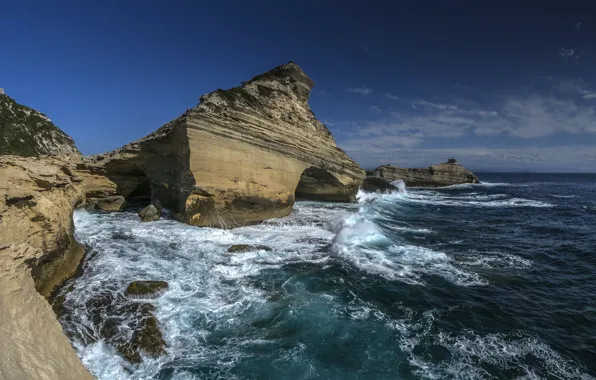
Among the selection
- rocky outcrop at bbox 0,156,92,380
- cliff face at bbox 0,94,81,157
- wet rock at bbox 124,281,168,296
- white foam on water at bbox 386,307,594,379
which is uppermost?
cliff face at bbox 0,94,81,157

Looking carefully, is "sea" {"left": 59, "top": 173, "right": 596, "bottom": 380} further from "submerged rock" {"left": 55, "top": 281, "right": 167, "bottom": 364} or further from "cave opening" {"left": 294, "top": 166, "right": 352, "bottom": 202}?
"cave opening" {"left": 294, "top": 166, "right": 352, "bottom": 202}

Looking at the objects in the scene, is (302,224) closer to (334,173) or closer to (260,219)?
(260,219)

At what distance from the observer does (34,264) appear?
282 inches

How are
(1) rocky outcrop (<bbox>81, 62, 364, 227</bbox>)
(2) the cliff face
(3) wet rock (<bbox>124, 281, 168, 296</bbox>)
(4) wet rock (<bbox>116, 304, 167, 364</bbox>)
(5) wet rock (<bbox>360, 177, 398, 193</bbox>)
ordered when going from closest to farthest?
1. (4) wet rock (<bbox>116, 304, 167, 364</bbox>)
2. (3) wet rock (<bbox>124, 281, 168, 296</bbox>)
3. (1) rocky outcrop (<bbox>81, 62, 364, 227</bbox>)
4. (2) the cliff face
5. (5) wet rock (<bbox>360, 177, 398, 193</bbox>)

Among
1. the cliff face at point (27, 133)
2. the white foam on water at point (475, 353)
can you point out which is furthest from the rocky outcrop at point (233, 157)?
the cliff face at point (27, 133)

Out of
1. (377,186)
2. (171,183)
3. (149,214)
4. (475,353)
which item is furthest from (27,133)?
(475,353)

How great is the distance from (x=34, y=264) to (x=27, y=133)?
1995 inches

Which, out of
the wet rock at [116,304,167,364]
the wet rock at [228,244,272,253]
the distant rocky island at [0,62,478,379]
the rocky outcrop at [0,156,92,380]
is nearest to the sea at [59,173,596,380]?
the wet rock at [116,304,167,364]

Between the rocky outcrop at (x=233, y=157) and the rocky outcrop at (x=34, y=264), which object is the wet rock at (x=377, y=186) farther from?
the rocky outcrop at (x=34, y=264)

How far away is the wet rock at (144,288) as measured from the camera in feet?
30.1

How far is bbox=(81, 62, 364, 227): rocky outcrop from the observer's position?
17.3 meters

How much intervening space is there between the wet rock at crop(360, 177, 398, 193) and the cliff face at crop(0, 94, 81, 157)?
132ft

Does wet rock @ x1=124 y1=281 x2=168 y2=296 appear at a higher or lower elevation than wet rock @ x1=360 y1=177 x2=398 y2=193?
lower

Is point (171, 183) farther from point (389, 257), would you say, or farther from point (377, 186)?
point (377, 186)
